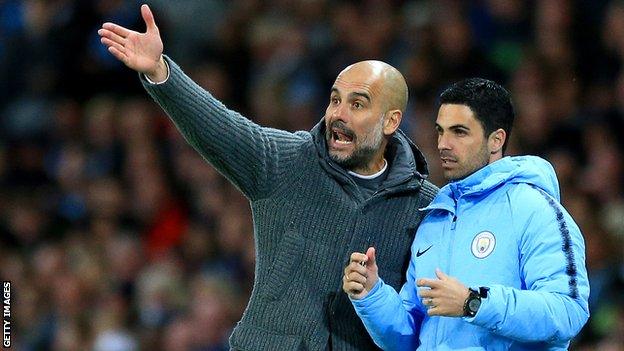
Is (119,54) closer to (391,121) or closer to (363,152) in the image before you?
(363,152)

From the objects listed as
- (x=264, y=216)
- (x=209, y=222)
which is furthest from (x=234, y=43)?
(x=264, y=216)

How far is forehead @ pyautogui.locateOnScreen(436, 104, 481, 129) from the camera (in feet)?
15.9

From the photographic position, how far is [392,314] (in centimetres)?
485

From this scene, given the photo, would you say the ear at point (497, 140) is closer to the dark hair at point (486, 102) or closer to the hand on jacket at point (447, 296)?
the dark hair at point (486, 102)

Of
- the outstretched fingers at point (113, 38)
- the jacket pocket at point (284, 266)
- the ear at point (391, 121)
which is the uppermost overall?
the ear at point (391, 121)

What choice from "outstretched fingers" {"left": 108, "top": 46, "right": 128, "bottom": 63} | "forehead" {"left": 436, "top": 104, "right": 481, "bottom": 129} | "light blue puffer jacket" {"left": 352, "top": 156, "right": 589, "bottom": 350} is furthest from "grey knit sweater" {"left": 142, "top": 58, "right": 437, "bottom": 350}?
"forehead" {"left": 436, "top": 104, "right": 481, "bottom": 129}

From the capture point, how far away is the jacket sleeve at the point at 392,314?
4.79 meters

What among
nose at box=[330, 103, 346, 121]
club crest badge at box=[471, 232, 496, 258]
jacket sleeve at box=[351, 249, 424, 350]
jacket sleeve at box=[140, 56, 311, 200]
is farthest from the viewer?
nose at box=[330, 103, 346, 121]

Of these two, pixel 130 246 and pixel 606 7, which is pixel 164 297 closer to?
pixel 130 246

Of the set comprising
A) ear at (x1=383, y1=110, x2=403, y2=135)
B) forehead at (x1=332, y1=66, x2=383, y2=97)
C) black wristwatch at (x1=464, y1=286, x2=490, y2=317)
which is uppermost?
forehead at (x1=332, y1=66, x2=383, y2=97)

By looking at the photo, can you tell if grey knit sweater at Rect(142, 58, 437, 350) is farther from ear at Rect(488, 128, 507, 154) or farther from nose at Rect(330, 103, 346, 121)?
ear at Rect(488, 128, 507, 154)

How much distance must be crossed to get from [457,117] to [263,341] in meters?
1.12

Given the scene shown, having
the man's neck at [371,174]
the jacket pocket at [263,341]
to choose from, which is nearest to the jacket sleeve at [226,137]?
the man's neck at [371,174]

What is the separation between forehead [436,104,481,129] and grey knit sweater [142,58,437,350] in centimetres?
48
